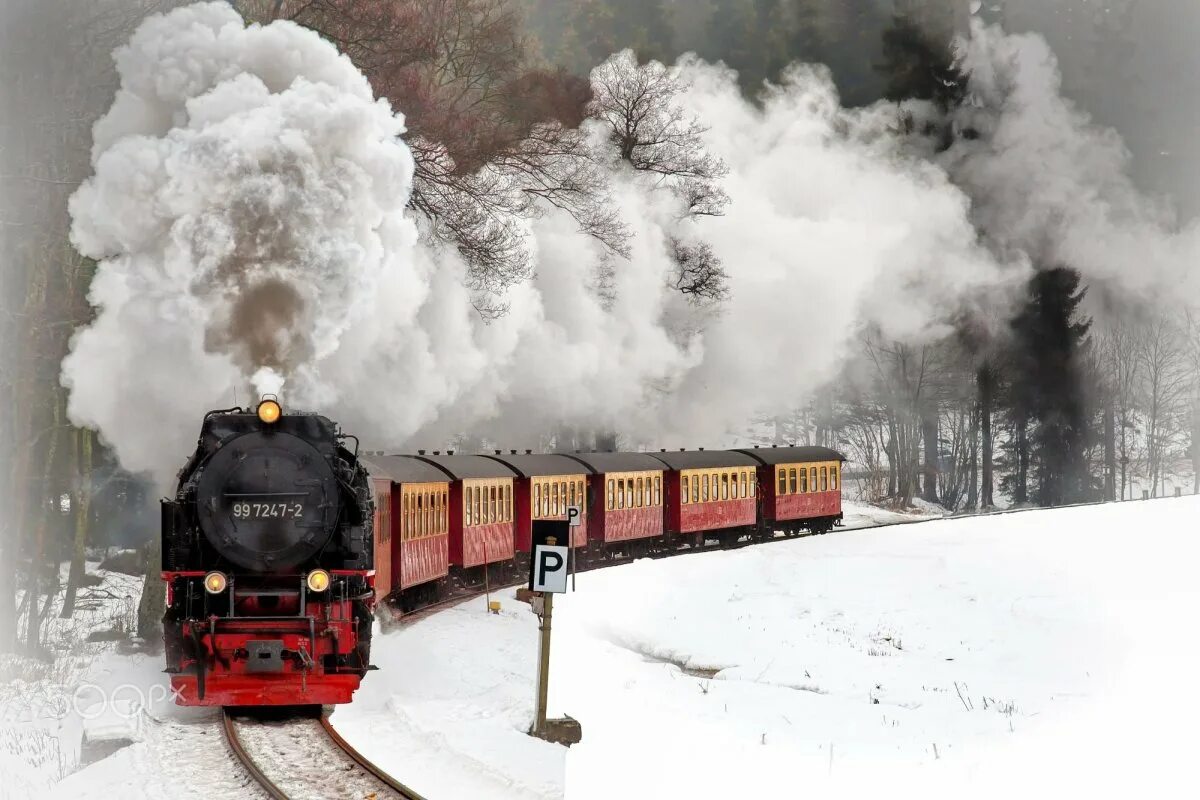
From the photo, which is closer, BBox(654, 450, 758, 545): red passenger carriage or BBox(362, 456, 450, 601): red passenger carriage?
BBox(362, 456, 450, 601): red passenger carriage

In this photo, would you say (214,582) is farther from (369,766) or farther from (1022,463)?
(1022,463)

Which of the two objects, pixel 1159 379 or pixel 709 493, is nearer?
pixel 709 493

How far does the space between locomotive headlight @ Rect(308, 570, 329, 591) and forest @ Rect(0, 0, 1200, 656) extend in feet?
20.7

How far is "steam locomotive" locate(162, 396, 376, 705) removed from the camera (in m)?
9.52

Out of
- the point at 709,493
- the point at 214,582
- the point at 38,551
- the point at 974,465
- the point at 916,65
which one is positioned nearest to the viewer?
the point at 214,582

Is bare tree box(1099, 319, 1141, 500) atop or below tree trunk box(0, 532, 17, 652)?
atop

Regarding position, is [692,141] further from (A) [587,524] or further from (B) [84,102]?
(B) [84,102]

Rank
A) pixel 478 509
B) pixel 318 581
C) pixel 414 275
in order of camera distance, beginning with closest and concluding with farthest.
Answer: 1. pixel 318 581
2. pixel 478 509
3. pixel 414 275

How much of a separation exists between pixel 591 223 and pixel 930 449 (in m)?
25.0

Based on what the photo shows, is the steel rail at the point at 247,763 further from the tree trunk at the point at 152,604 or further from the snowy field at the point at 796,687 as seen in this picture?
the tree trunk at the point at 152,604

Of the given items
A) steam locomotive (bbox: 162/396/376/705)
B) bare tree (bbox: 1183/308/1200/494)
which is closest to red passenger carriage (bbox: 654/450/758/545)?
steam locomotive (bbox: 162/396/376/705)

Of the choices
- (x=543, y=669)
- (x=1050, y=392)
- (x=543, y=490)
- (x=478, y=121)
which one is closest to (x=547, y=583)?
(x=543, y=669)

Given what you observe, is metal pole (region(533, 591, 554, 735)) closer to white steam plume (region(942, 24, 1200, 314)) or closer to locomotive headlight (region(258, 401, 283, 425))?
locomotive headlight (region(258, 401, 283, 425))

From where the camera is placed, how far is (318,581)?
9641 mm
